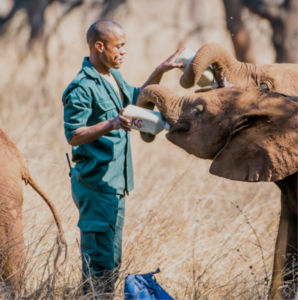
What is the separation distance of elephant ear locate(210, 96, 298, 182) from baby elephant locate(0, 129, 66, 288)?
1301 mm

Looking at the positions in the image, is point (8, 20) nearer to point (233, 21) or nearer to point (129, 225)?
point (233, 21)

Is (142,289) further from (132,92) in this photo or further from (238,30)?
(238,30)

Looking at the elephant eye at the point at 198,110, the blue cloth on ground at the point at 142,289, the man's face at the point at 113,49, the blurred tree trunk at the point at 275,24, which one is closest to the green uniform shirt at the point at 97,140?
the man's face at the point at 113,49

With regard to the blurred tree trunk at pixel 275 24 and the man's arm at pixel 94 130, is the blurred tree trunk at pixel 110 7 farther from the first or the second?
the man's arm at pixel 94 130

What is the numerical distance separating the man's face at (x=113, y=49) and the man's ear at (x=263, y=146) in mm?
1031

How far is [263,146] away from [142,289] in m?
1.09

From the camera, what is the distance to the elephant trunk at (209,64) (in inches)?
157

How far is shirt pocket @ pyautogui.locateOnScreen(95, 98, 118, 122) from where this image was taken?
157 inches

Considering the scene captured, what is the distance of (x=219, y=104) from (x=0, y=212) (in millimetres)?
1552

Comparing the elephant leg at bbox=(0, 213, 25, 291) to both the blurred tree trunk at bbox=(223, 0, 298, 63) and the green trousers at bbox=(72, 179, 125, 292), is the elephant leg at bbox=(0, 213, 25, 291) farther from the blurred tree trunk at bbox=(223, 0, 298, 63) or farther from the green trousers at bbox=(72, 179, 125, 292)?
the blurred tree trunk at bbox=(223, 0, 298, 63)

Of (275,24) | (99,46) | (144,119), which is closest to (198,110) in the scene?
(144,119)

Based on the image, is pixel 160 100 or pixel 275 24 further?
pixel 275 24

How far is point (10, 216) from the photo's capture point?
3838mm

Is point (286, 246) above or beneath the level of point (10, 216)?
beneath
